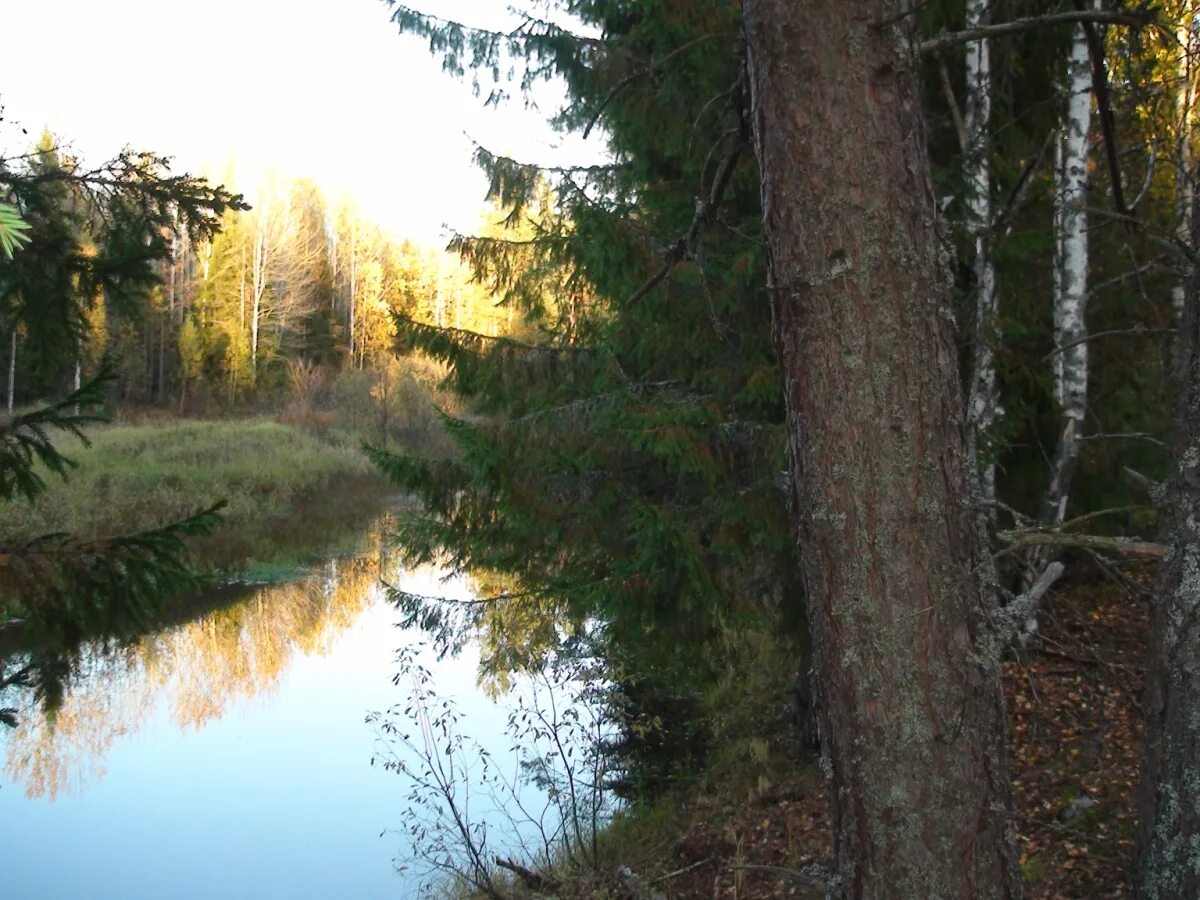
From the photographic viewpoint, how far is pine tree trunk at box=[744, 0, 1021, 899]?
2.01 m

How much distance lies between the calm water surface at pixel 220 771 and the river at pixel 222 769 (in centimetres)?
2

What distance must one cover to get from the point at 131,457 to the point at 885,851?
68.8 ft

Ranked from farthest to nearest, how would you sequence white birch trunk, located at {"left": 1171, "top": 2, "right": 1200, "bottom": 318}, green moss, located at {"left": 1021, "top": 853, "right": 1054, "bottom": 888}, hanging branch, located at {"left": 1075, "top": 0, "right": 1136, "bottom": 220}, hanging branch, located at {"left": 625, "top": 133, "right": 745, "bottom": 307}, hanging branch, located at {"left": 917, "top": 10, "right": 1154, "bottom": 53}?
green moss, located at {"left": 1021, "top": 853, "right": 1054, "bottom": 888} < white birch trunk, located at {"left": 1171, "top": 2, "right": 1200, "bottom": 318} < hanging branch, located at {"left": 625, "top": 133, "right": 745, "bottom": 307} < hanging branch, located at {"left": 1075, "top": 0, "right": 1136, "bottom": 220} < hanging branch, located at {"left": 917, "top": 10, "right": 1154, "bottom": 53}

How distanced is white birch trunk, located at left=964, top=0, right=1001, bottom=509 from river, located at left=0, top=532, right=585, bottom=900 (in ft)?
15.4

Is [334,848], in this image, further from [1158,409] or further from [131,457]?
[131,457]

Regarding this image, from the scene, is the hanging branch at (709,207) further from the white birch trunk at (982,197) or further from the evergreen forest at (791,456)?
the white birch trunk at (982,197)

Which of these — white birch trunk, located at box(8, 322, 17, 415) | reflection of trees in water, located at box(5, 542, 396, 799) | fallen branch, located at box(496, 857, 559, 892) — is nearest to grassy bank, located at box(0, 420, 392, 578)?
white birch trunk, located at box(8, 322, 17, 415)

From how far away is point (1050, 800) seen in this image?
4.65 metres

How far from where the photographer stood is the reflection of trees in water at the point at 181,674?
927 cm

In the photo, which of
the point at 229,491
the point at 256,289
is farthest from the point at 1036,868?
the point at 256,289

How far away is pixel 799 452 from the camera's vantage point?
2111 millimetres

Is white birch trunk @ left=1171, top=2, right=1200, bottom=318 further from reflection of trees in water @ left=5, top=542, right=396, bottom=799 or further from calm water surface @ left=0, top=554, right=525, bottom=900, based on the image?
reflection of trees in water @ left=5, top=542, right=396, bottom=799

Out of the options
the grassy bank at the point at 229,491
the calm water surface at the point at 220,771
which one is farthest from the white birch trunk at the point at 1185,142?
the grassy bank at the point at 229,491

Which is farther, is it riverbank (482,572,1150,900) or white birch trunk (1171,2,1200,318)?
riverbank (482,572,1150,900)
